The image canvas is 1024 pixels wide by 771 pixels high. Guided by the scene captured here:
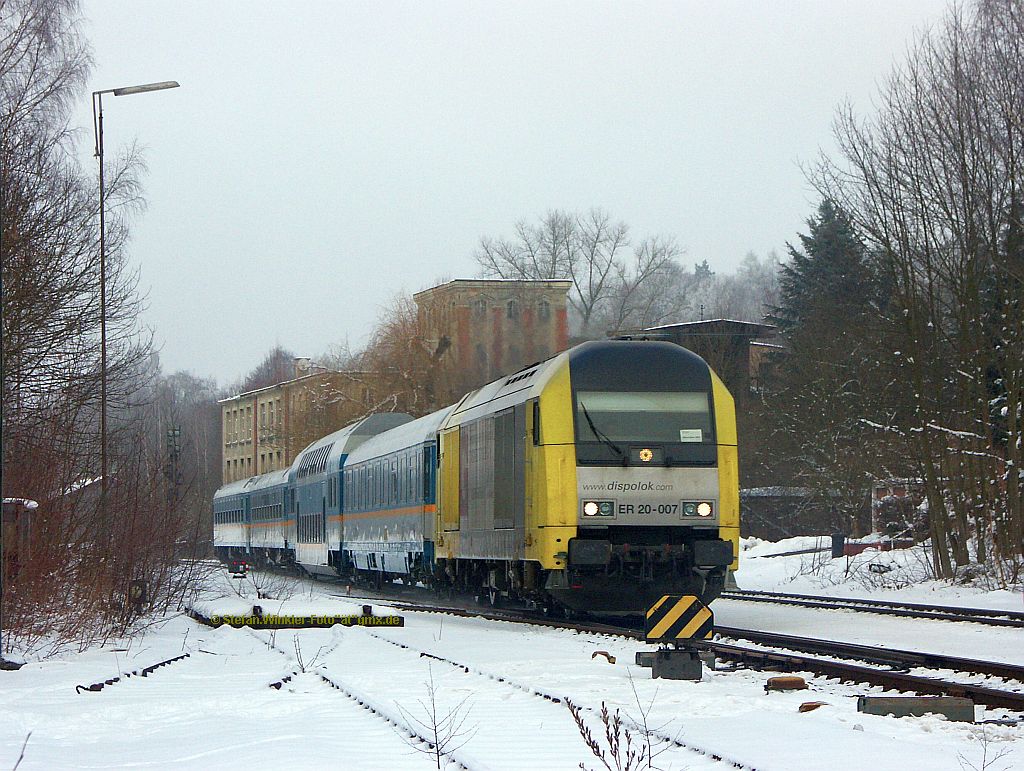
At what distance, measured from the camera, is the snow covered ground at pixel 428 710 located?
7.64 metres

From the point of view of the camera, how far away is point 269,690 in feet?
35.4

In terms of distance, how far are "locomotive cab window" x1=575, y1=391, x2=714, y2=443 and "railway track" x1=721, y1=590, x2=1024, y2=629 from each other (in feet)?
13.2

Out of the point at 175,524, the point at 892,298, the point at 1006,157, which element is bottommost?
the point at 175,524

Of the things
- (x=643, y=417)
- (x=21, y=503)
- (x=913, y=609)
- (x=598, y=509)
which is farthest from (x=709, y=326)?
(x=21, y=503)

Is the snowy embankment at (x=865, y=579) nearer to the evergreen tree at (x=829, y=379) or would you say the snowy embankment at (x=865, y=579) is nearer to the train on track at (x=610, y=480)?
the evergreen tree at (x=829, y=379)

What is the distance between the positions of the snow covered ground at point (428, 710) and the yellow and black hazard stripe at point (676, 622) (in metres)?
0.38

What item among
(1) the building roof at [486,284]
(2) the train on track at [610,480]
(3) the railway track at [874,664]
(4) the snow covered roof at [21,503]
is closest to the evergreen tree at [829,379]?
(1) the building roof at [486,284]

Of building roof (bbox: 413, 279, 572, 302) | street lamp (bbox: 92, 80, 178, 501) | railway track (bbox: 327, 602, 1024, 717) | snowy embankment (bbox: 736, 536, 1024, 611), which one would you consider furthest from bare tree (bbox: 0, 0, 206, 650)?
building roof (bbox: 413, 279, 572, 302)

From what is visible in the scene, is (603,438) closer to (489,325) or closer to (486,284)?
(489,325)

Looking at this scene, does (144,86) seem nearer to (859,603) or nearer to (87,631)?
(87,631)

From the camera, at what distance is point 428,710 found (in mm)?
9383

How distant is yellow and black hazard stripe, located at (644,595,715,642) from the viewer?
12172mm

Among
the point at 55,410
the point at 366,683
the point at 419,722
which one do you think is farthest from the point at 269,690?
the point at 55,410

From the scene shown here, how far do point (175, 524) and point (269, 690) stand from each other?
8622 mm
